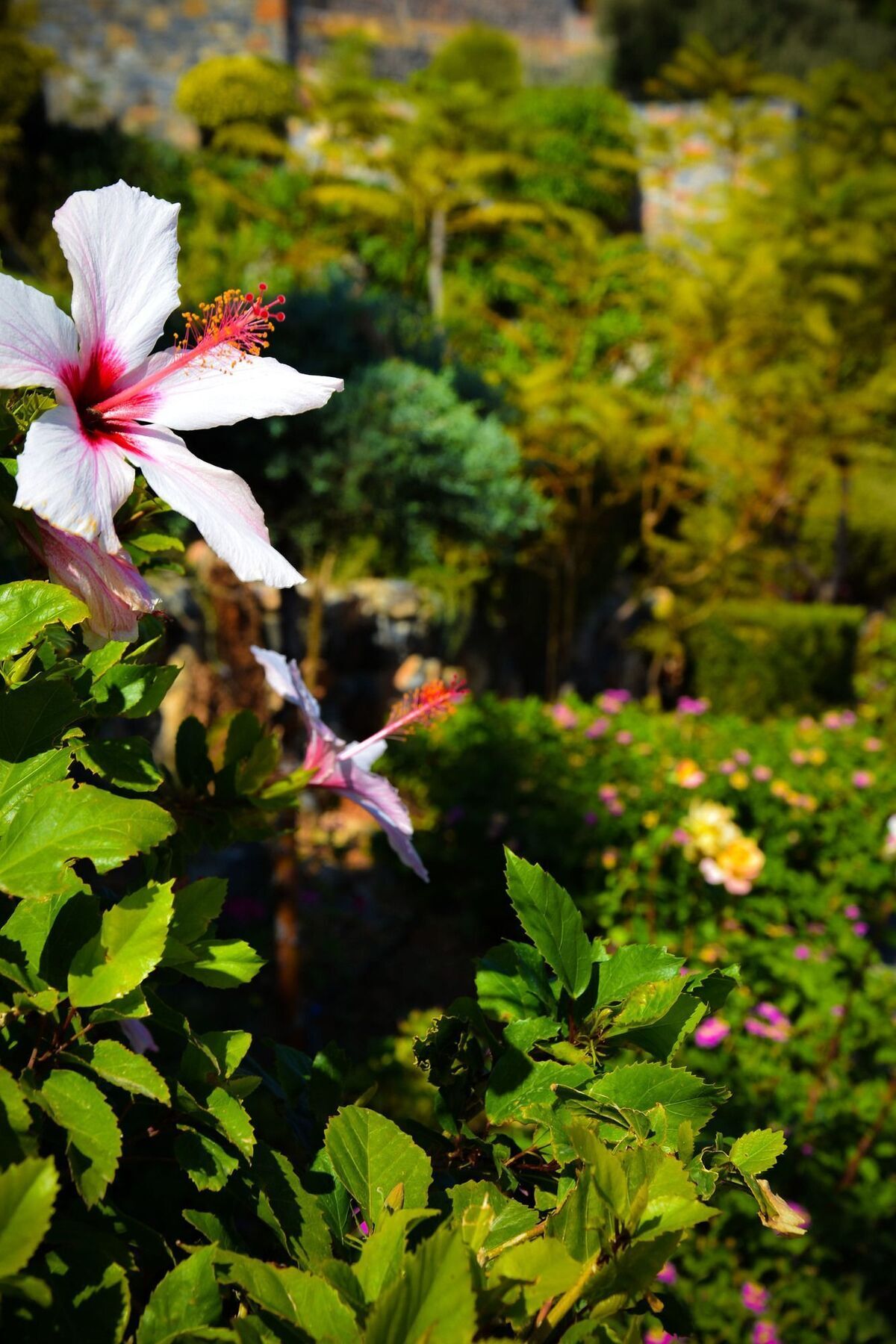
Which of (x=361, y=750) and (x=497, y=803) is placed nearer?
(x=361, y=750)

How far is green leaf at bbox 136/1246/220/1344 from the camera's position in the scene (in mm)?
525

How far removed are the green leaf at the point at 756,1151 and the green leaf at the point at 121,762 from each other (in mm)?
436

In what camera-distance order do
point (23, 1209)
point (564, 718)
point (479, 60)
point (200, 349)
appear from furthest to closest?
1. point (479, 60)
2. point (564, 718)
3. point (200, 349)
4. point (23, 1209)

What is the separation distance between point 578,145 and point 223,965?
13.4 meters

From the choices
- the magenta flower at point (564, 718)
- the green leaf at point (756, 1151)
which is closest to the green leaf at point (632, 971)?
the green leaf at point (756, 1151)

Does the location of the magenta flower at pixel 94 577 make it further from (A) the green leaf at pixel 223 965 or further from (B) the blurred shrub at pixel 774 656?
(B) the blurred shrub at pixel 774 656

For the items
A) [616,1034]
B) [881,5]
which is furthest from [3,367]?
[881,5]

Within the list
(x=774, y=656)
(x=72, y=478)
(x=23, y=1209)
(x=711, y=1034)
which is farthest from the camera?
(x=774, y=656)

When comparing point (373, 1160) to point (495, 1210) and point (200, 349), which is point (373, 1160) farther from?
point (200, 349)

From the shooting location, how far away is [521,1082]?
0.70 meters

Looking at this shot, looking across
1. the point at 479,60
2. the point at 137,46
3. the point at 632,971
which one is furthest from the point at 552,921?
the point at 479,60

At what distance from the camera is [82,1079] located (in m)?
0.55

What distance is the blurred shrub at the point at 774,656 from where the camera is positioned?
742 centimetres

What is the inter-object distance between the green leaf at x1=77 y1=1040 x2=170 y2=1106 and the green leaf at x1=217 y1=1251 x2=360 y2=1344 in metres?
0.09
